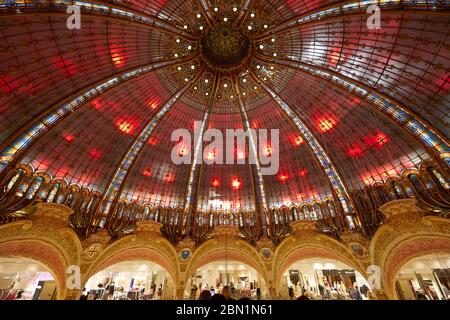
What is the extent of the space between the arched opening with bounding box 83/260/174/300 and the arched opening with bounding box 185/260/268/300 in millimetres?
3038

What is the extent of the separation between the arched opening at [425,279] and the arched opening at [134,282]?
22873 mm

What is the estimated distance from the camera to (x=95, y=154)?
2239 cm

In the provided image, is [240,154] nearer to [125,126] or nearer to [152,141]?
[152,141]

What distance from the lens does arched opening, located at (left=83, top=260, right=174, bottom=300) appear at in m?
23.7

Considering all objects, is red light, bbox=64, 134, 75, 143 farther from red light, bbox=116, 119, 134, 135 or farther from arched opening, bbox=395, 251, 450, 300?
arched opening, bbox=395, 251, 450, 300

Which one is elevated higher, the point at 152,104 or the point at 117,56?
the point at 152,104

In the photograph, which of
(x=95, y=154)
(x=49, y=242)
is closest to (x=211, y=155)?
(x=95, y=154)

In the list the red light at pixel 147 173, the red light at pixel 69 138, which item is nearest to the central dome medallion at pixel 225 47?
the red light at pixel 147 173

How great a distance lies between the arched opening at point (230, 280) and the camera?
23828 mm

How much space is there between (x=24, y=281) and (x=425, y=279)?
126 ft

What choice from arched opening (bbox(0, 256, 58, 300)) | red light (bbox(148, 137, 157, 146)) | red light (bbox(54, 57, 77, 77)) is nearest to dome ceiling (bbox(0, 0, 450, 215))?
red light (bbox(54, 57, 77, 77))

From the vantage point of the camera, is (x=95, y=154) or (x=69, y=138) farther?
(x=95, y=154)

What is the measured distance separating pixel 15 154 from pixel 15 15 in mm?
9731

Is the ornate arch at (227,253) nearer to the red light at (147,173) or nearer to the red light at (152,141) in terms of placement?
the red light at (147,173)
